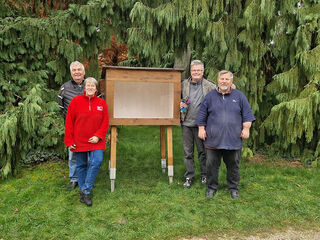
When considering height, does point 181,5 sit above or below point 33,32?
above

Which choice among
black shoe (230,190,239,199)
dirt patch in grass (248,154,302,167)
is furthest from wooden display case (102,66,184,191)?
dirt patch in grass (248,154,302,167)

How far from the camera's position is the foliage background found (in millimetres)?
4516

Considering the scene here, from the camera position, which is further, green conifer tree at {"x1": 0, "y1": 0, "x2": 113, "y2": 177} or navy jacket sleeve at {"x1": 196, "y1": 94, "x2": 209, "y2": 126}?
green conifer tree at {"x1": 0, "y1": 0, "x2": 113, "y2": 177}

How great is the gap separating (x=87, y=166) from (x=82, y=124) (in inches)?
22.3

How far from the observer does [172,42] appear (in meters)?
4.89

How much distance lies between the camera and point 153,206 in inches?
132

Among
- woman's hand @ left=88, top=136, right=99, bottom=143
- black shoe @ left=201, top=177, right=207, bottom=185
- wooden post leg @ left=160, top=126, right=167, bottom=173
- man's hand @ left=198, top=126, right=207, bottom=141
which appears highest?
man's hand @ left=198, top=126, right=207, bottom=141

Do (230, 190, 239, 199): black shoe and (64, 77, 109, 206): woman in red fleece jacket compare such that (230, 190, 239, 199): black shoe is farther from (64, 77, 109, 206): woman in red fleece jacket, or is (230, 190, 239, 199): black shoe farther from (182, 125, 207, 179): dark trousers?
(64, 77, 109, 206): woman in red fleece jacket

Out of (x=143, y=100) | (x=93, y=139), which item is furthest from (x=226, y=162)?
(x=93, y=139)

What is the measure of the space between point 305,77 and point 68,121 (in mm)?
4209

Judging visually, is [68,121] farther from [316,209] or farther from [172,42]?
[316,209]

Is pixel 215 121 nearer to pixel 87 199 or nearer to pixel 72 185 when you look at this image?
pixel 87 199

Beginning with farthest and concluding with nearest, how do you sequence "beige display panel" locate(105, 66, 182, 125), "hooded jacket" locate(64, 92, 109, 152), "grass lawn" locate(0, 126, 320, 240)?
"beige display panel" locate(105, 66, 182, 125) → "hooded jacket" locate(64, 92, 109, 152) → "grass lawn" locate(0, 126, 320, 240)

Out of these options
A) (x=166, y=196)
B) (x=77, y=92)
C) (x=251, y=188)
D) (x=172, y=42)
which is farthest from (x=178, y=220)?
(x=172, y=42)
